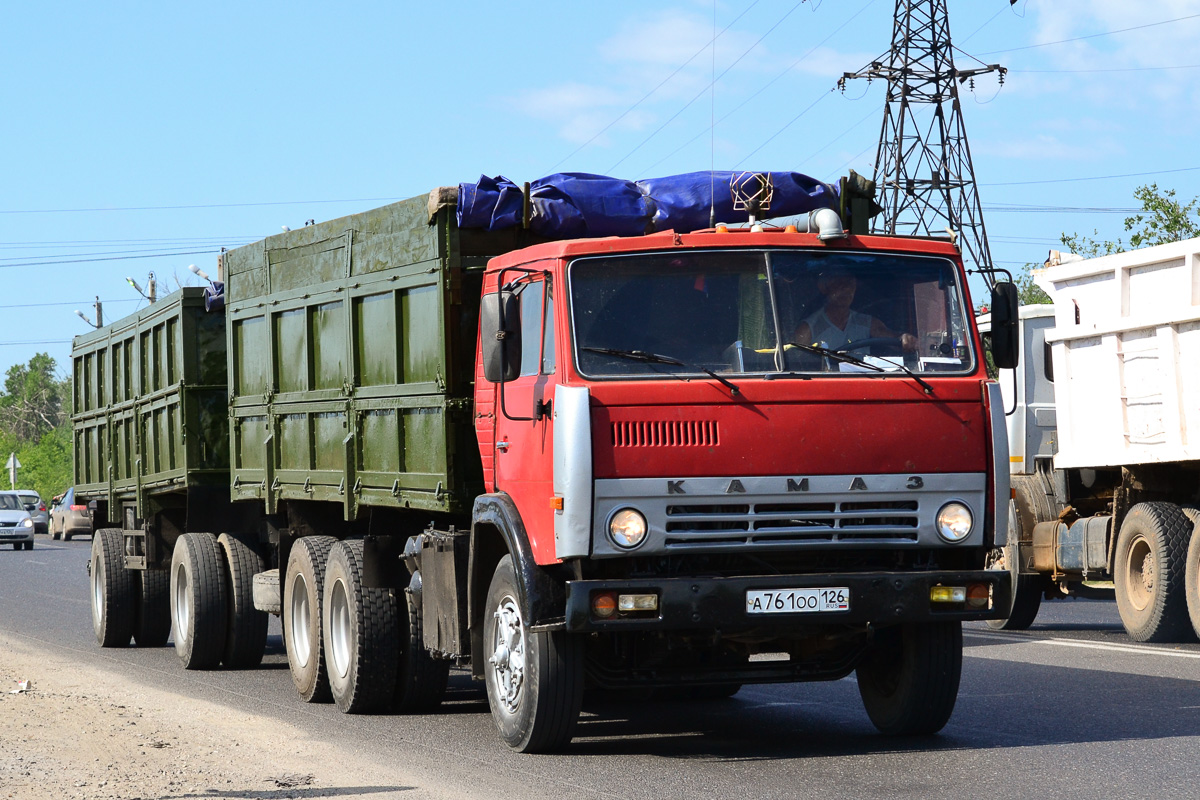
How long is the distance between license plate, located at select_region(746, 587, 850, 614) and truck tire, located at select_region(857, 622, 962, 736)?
81 centimetres

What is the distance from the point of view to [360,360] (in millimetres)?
10531

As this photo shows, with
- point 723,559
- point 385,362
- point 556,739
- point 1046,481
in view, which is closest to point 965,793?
point 723,559

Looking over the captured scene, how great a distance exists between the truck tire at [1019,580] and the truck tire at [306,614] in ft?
22.9

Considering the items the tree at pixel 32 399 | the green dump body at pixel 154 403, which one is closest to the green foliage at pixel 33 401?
the tree at pixel 32 399

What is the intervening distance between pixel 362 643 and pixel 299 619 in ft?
4.89

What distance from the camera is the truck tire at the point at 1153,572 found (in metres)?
13.8

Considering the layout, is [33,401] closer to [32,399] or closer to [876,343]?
[32,399]

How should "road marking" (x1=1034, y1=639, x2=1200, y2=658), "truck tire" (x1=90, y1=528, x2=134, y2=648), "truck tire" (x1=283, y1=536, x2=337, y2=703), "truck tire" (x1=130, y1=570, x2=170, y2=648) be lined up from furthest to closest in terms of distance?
1. "truck tire" (x1=90, y1=528, x2=134, y2=648)
2. "truck tire" (x1=130, y1=570, x2=170, y2=648)
3. "road marking" (x1=1034, y1=639, x2=1200, y2=658)
4. "truck tire" (x1=283, y1=536, x2=337, y2=703)

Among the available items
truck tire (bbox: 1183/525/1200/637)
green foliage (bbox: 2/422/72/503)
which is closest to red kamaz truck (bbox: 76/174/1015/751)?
truck tire (bbox: 1183/525/1200/637)

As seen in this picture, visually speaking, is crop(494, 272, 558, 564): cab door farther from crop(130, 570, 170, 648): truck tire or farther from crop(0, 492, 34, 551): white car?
crop(0, 492, 34, 551): white car

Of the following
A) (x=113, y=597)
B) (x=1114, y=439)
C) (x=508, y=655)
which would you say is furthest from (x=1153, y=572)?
(x=113, y=597)

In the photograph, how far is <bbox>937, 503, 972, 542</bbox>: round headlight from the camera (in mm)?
7934

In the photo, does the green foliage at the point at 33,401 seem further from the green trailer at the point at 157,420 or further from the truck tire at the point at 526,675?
the truck tire at the point at 526,675

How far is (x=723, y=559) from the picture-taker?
25.9 feet
